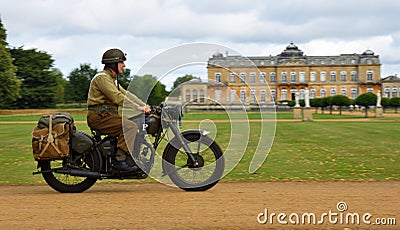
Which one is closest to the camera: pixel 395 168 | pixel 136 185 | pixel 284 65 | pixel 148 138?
pixel 148 138

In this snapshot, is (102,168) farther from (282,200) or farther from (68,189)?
(282,200)

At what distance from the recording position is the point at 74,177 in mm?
8789

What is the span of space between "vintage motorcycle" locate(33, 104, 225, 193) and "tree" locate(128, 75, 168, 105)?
8.1 inches

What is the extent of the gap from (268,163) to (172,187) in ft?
17.1

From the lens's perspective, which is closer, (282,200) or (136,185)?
(282,200)

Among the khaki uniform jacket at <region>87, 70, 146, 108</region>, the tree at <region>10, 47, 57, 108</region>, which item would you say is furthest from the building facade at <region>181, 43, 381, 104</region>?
the khaki uniform jacket at <region>87, 70, 146, 108</region>

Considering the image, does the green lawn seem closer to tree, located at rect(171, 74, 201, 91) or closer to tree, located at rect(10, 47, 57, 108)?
tree, located at rect(171, 74, 201, 91)

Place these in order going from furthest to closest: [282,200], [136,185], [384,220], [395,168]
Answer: [395,168] → [136,185] → [282,200] → [384,220]

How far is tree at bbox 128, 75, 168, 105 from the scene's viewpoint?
8.48 meters

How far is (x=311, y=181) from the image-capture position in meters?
10.5

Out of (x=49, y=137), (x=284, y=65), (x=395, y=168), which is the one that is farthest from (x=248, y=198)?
(x=284, y=65)

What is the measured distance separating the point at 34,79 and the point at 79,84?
24.5 ft

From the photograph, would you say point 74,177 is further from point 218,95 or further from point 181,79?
point 218,95

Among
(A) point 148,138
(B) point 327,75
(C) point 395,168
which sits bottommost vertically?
(C) point 395,168
